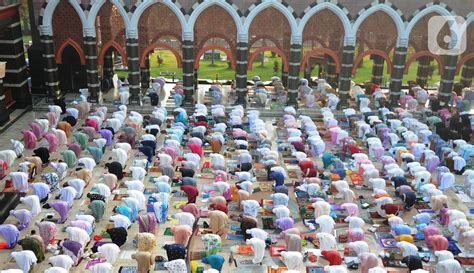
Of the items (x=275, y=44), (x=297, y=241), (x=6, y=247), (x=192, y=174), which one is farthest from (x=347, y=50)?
(x=6, y=247)

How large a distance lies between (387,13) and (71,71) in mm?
23141

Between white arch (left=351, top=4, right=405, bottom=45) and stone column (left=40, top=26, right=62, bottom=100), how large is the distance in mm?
20971

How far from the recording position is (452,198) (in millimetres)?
27484

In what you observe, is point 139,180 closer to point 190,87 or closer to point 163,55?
point 190,87

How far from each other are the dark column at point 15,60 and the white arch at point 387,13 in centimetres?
2270

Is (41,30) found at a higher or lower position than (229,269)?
higher

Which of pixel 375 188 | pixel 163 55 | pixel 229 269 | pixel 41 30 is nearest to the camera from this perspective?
pixel 229 269

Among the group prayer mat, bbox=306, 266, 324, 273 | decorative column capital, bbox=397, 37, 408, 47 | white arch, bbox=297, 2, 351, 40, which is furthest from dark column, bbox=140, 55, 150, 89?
prayer mat, bbox=306, 266, 324, 273

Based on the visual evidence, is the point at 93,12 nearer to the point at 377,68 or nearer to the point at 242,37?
the point at 242,37

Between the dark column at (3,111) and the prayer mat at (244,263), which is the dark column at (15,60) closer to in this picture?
the dark column at (3,111)

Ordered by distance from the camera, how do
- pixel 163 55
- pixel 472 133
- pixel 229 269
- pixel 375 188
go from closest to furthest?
1. pixel 229 269
2. pixel 375 188
3. pixel 472 133
4. pixel 163 55

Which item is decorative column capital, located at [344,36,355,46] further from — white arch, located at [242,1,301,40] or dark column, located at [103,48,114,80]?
dark column, located at [103,48,114,80]

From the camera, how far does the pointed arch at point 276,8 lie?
37.2 m

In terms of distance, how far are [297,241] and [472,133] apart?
19.1 m
